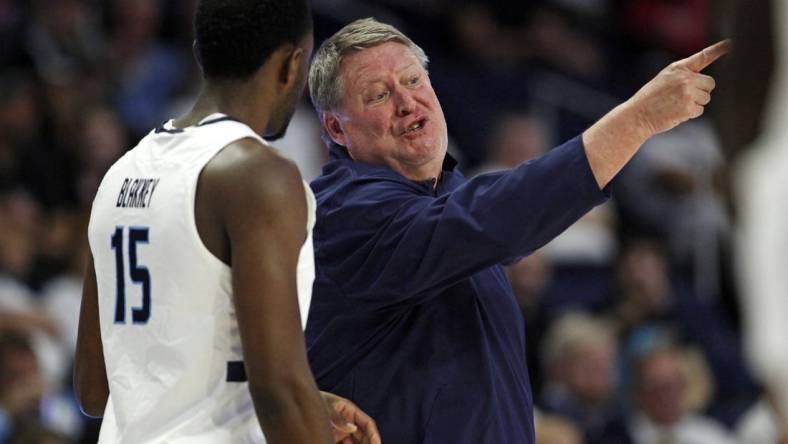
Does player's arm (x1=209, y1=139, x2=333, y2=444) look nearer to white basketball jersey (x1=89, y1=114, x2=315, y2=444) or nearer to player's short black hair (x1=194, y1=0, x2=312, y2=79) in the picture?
white basketball jersey (x1=89, y1=114, x2=315, y2=444)

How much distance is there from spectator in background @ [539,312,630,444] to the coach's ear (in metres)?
3.52

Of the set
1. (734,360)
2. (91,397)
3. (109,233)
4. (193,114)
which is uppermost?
(193,114)

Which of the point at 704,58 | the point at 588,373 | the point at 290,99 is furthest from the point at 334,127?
the point at 588,373

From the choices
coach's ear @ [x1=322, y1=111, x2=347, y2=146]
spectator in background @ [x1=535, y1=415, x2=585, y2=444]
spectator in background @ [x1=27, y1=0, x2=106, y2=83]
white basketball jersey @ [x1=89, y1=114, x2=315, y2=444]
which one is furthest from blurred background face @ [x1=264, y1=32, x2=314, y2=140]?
spectator in background @ [x1=27, y1=0, x2=106, y2=83]

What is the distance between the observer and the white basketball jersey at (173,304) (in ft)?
10.1

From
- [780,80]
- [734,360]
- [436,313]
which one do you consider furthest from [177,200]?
[734,360]

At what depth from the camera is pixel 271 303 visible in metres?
2.93

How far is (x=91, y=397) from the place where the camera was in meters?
3.53

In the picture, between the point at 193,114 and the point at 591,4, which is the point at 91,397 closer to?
the point at 193,114

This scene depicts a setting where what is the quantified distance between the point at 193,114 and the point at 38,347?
4.28 meters

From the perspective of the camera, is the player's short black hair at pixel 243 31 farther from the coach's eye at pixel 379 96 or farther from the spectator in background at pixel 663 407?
the spectator in background at pixel 663 407

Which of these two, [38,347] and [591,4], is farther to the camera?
[591,4]

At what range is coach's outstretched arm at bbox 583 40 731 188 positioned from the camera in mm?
3471

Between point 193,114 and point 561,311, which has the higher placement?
point 193,114
